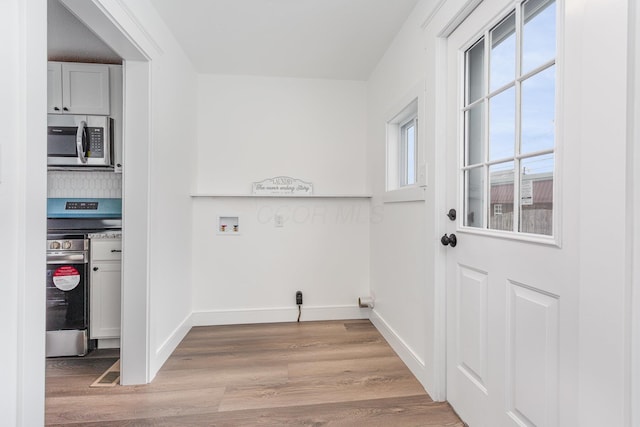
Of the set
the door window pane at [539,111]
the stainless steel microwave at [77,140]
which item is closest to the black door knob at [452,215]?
the door window pane at [539,111]

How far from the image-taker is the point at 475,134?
4.54 feet

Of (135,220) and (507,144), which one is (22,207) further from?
(507,144)

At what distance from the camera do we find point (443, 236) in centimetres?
153

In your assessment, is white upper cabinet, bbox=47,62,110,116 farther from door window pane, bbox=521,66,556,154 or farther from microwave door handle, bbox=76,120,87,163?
door window pane, bbox=521,66,556,154

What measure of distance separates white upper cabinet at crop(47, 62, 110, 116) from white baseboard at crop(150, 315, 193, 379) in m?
1.79

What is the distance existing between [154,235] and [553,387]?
6.85 ft

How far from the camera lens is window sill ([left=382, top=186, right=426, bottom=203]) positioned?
1.74m

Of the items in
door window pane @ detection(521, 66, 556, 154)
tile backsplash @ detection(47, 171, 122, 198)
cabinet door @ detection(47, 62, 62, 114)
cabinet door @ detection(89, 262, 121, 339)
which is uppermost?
cabinet door @ detection(47, 62, 62, 114)

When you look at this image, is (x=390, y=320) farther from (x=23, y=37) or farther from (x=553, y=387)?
(x=23, y=37)

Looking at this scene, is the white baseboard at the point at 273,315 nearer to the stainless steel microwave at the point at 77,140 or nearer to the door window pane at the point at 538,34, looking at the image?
the stainless steel microwave at the point at 77,140

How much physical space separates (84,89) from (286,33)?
1617mm

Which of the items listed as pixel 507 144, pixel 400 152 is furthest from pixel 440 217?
pixel 400 152

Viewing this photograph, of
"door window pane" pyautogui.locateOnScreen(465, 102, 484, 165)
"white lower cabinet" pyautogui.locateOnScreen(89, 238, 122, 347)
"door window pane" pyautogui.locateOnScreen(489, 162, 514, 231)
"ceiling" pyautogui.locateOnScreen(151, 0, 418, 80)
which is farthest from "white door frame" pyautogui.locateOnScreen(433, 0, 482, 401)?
"white lower cabinet" pyautogui.locateOnScreen(89, 238, 122, 347)

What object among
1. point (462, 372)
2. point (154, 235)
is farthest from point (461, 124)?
point (154, 235)
